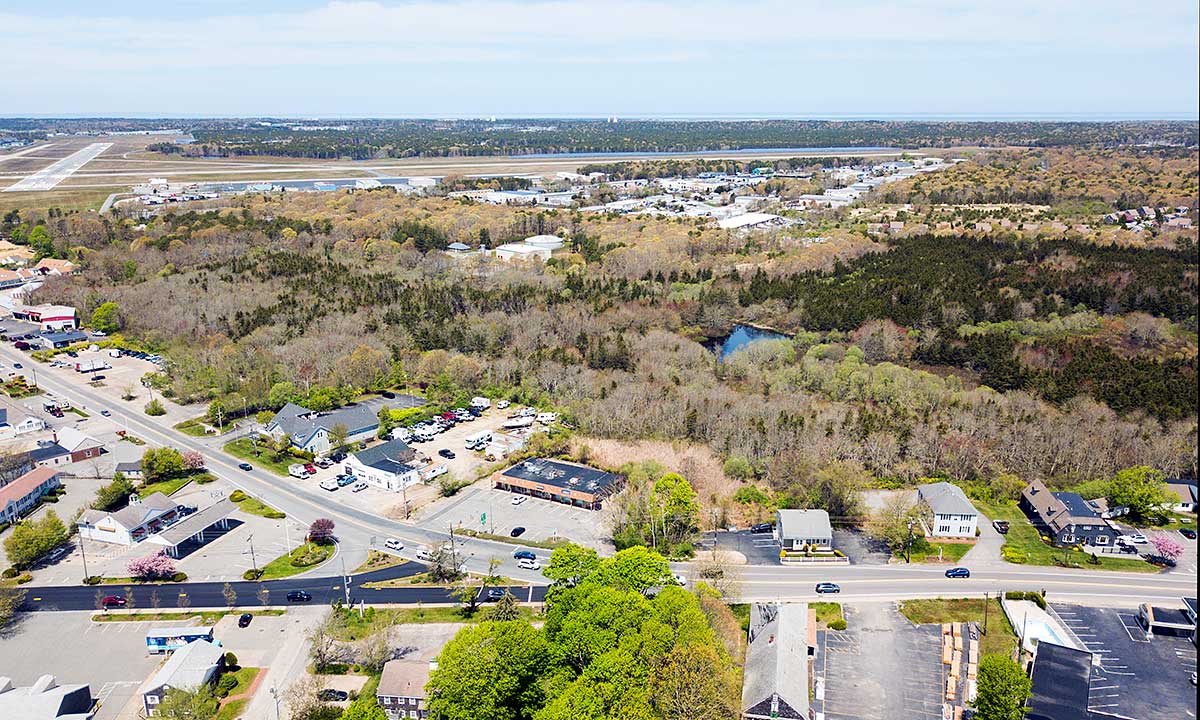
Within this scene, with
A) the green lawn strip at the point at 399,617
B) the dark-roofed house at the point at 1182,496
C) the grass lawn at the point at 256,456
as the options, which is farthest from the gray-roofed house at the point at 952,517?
the grass lawn at the point at 256,456

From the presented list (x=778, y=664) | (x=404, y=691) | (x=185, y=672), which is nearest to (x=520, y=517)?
(x=404, y=691)

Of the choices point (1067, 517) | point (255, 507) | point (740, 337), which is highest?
point (740, 337)

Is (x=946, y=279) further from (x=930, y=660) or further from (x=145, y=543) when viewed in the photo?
(x=145, y=543)

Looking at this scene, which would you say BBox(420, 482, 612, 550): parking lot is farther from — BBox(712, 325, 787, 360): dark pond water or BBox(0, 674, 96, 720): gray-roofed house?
BBox(712, 325, 787, 360): dark pond water

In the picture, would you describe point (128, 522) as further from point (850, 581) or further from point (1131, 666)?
point (1131, 666)

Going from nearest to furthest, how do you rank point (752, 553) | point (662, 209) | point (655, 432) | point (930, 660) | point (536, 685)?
point (536, 685) → point (930, 660) → point (752, 553) → point (655, 432) → point (662, 209)

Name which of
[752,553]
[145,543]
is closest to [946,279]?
[752,553]

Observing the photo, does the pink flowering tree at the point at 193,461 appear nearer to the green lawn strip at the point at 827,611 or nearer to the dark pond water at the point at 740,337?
the green lawn strip at the point at 827,611
